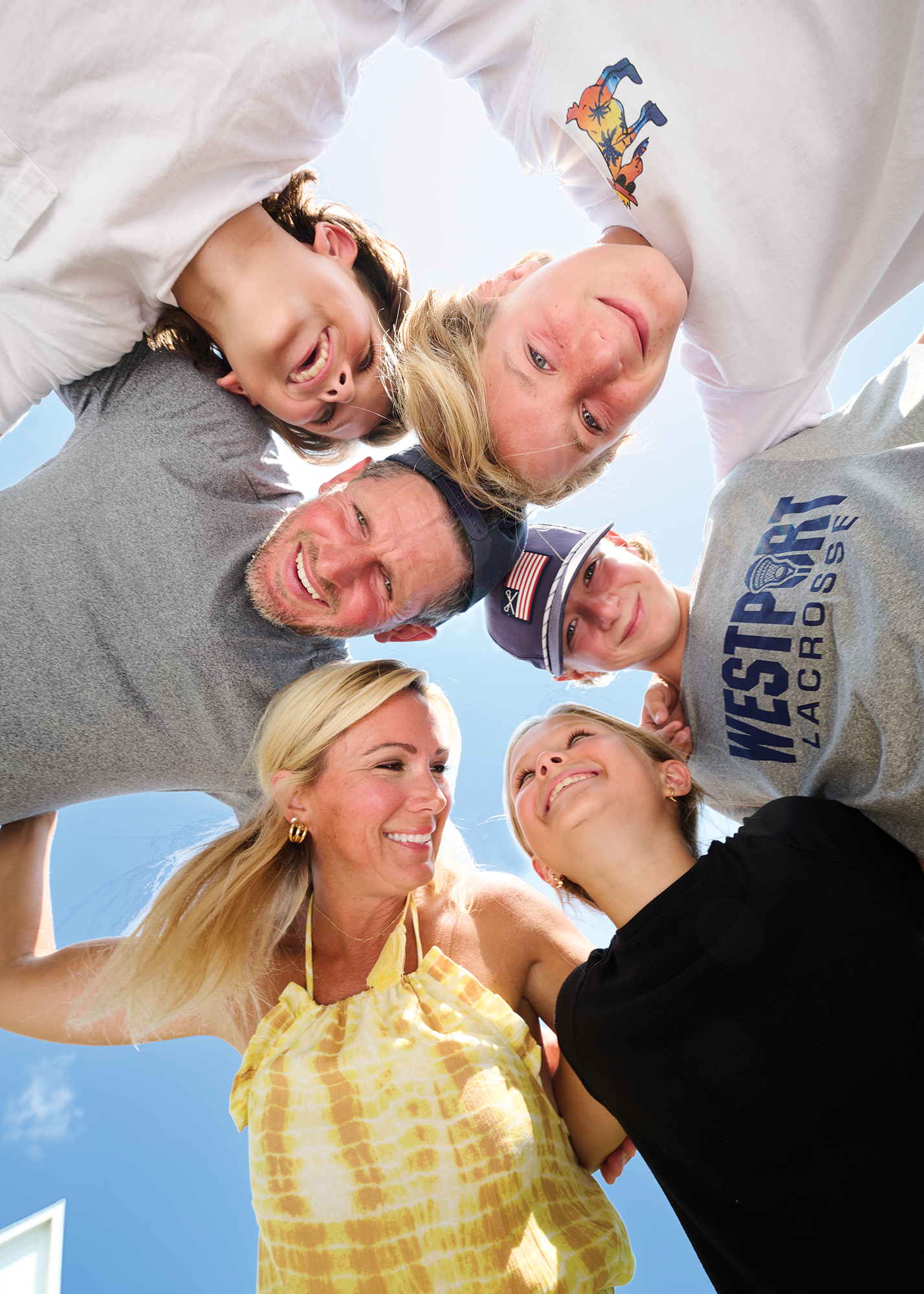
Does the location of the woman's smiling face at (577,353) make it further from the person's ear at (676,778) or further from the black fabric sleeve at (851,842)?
the black fabric sleeve at (851,842)

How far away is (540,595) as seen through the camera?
9.05ft

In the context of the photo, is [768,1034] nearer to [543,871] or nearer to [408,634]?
[543,871]

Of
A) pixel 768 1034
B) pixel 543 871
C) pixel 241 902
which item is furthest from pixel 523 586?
pixel 241 902

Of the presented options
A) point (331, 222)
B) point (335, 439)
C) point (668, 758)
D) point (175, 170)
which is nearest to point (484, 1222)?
point (668, 758)

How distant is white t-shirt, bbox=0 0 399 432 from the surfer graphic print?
2.37ft

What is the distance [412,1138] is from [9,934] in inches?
71.2

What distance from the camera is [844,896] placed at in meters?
1.91

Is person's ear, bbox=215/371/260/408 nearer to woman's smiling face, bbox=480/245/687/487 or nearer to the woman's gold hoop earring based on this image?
woman's smiling face, bbox=480/245/687/487

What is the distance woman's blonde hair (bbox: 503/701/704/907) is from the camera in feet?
9.25

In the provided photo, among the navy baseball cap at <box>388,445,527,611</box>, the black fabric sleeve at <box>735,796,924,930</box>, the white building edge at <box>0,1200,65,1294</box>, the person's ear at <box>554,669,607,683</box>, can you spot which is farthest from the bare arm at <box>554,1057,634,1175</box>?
the white building edge at <box>0,1200,65,1294</box>

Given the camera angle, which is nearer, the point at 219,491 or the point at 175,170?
the point at 175,170

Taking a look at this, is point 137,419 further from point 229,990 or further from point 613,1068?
point 613,1068

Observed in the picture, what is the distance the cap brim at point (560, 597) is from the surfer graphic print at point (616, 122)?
119 cm

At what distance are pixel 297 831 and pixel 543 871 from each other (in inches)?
44.7
